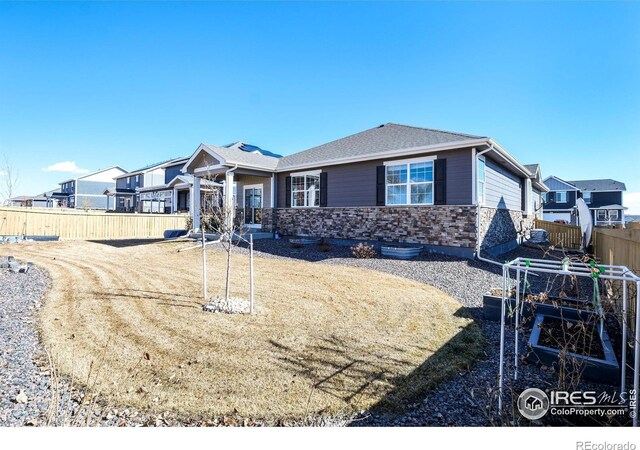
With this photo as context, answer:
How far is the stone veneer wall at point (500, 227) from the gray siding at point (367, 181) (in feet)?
3.16

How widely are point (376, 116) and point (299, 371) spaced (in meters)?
15.3

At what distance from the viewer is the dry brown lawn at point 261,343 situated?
2.75 m

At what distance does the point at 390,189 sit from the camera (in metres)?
11.5

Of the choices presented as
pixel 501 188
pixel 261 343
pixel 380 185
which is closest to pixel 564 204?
pixel 501 188

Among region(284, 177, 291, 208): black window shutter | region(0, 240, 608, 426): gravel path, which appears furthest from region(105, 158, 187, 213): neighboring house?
region(0, 240, 608, 426): gravel path

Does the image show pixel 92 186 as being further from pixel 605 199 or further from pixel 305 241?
pixel 605 199

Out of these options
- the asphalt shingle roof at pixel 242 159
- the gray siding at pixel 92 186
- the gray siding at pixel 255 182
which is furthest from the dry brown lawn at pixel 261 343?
the gray siding at pixel 92 186

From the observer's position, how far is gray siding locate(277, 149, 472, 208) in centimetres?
989

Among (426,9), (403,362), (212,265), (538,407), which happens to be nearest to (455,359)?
(403,362)

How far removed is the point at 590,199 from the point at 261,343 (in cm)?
5083

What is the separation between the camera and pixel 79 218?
1742 centimetres

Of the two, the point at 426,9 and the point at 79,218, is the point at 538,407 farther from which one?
the point at 79,218

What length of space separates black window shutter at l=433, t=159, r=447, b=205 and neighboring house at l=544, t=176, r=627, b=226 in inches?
1319

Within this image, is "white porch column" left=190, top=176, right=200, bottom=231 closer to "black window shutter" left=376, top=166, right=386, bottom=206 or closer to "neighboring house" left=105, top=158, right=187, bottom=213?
"black window shutter" left=376, top=166, right=386, bottom=206
